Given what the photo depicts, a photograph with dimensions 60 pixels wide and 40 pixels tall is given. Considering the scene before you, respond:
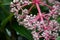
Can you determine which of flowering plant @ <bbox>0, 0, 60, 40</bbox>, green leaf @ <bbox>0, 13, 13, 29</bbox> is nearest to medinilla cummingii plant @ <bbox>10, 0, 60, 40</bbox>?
flowering plant @ <bbox>0, 0, 60, 40</bbox>

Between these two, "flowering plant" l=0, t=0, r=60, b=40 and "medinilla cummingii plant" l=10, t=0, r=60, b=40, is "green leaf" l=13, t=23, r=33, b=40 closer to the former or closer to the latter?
"flowering plant" l=0, t=0, r=60, b=40

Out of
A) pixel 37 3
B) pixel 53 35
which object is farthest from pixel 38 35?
pixel 37 3

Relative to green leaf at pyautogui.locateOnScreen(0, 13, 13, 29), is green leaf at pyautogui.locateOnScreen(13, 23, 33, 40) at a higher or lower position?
lower

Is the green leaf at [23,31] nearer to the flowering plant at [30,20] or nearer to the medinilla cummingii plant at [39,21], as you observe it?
the flowering plant at [30,20]

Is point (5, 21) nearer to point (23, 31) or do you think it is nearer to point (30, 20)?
point (23, 31)

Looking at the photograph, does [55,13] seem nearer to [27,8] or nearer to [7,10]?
[27,8]

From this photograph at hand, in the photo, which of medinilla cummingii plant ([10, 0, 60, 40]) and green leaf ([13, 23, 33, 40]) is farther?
green leaf ([13, 23, 33, 40])

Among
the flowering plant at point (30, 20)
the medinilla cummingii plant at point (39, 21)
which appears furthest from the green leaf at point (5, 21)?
the medinilla cummingii plant at point (39, 21)

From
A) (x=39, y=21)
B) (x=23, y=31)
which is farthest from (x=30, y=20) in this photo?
(x=23, y=31)

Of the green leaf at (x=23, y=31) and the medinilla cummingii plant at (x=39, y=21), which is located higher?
the medinilla cummingii plant at (x=39, y=21)
